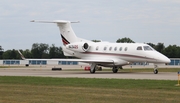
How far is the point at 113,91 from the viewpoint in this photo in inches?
784

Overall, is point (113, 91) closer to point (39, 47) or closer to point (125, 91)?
point (125, 91)

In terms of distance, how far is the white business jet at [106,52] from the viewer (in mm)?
39625

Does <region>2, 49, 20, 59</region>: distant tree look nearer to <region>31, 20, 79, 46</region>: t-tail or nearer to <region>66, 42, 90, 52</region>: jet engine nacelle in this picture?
<region>31, 20, 79, 46</region>: t-tail

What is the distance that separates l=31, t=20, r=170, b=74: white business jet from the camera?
130 ft

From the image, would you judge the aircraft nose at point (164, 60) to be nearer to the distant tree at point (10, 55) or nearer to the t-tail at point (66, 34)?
the t-tail at point (66, 34)

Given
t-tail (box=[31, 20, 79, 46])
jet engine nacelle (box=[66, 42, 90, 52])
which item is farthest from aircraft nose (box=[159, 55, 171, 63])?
t-tail (box=[31, 20, 79, 46])

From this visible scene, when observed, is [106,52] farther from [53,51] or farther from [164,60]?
[53,51]

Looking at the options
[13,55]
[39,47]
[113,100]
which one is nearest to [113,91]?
[113,100]

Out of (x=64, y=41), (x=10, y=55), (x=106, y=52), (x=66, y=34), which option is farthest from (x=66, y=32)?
(x=10, y=55)

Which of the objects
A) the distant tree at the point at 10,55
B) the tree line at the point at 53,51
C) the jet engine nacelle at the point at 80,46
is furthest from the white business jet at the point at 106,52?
the distant tree at the point at 10,55

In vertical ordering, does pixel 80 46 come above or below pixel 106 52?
above

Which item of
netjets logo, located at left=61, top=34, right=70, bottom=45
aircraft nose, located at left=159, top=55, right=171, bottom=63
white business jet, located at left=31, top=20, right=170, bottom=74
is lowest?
aircraft nose, located at left=159, top=55, right=171, bottom=63

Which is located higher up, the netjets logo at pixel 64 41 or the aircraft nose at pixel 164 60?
the netjets logo at pixel 64 41

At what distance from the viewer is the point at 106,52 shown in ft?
142
